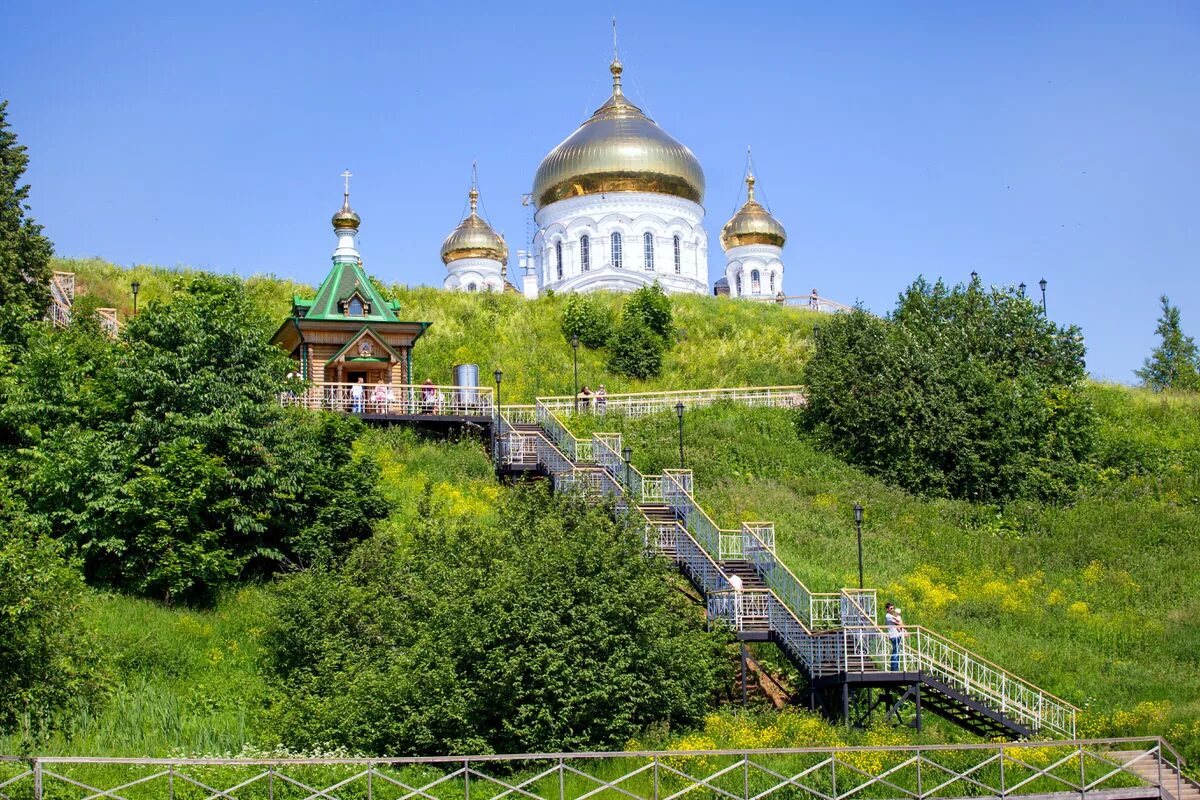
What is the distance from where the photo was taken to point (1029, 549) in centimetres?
3325

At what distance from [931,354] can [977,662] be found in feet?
46.1

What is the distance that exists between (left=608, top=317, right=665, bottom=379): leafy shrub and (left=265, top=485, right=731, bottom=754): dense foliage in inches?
876

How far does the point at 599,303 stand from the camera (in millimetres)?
51031

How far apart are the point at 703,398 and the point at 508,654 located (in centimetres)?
2110

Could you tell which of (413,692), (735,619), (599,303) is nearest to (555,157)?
(599,303)

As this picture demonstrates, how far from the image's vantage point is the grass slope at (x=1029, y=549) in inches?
1052

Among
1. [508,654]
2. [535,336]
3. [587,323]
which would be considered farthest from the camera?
[535,336]

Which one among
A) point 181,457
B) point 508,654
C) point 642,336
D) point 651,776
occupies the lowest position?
point 651,776

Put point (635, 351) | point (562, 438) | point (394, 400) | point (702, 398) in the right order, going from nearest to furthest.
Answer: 1. point (562, 438)
2. point (394, 400)
3. point (702, 398)
4. point (635, 351)

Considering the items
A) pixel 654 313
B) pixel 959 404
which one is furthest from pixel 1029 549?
pixel 654 313

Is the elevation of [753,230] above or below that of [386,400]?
above

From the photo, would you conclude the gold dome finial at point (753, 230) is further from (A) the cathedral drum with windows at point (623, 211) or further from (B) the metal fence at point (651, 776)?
(B) the metal fence at point (651, 776)

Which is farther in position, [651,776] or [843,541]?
[843,541]

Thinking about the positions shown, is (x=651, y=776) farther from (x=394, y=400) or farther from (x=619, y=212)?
(x=619, y=212)
